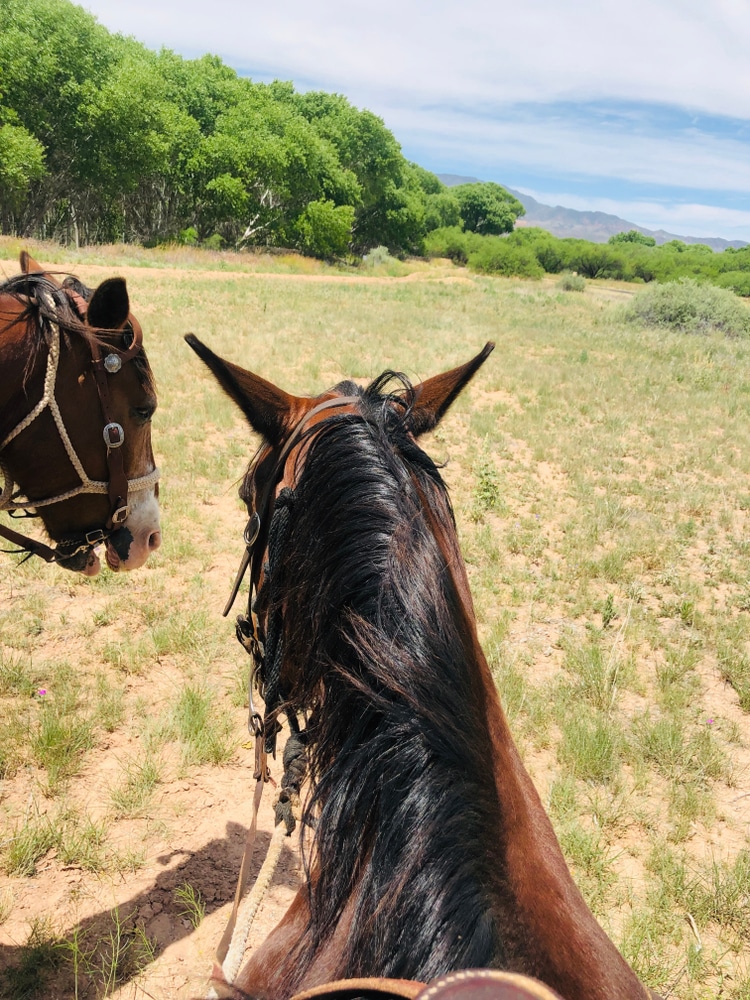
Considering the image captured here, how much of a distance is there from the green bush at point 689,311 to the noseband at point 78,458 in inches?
824

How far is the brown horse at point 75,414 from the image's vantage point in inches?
86.7

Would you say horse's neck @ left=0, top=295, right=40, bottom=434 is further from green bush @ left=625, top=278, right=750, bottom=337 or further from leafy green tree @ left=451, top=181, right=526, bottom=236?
leafy green tree @ left=451, top=181, right=526, bottom=236

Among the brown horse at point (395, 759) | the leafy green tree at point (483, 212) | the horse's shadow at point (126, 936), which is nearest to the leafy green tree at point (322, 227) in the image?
the horse's shadow at point (126, 936)

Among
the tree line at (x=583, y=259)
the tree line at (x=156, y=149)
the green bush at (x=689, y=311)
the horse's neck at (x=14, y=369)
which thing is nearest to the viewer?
the horse's neck at (x=14, y=369)

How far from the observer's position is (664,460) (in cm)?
881

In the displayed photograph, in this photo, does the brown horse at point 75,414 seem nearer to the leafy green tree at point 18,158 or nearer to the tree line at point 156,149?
the tree line at point 156,149

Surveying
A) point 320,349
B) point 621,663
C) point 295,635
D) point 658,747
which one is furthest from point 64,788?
point 320,349

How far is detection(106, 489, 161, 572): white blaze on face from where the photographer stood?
2.66m

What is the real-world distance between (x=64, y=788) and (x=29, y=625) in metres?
1.49

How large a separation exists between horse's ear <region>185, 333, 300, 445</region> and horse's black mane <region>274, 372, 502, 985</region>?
0.94ft

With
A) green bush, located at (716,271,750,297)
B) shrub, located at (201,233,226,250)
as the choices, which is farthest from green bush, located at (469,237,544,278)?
shrub, located at (201,233,226,250)

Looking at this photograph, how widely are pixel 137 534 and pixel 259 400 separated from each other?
55.3 inches

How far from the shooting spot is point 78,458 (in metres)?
2.38

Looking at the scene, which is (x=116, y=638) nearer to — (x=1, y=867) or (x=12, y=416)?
(x=1, y=867)
